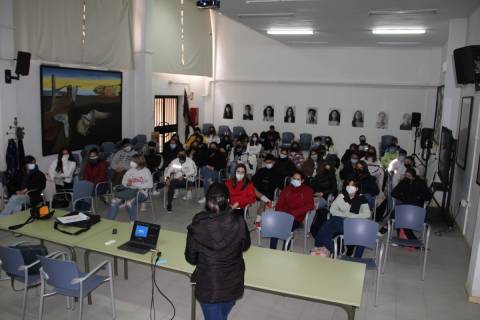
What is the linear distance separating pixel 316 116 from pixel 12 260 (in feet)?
44.0

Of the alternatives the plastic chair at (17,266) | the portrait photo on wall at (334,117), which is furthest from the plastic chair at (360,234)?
the portrait photo on wall at (334,117)

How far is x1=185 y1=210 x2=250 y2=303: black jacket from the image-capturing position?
3.15m

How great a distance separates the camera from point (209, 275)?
3.20m

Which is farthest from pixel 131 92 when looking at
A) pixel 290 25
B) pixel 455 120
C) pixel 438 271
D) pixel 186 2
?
pixel 438 271

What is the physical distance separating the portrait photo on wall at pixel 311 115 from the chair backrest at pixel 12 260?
43.7 feet

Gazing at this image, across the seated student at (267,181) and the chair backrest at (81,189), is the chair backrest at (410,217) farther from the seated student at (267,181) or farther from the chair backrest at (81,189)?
the chair backrest at (81,189)

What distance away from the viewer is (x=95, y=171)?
27.5 ft

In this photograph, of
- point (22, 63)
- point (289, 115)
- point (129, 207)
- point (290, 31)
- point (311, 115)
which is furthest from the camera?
point (289, 115)

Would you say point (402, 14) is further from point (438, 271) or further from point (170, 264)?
point (170, 264)

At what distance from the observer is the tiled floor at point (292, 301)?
4.75 m

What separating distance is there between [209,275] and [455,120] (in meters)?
8.23

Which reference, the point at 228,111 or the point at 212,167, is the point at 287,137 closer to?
the point at 228,111

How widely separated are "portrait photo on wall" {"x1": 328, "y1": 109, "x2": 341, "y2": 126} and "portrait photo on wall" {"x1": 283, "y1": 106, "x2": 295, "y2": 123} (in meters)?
1.48

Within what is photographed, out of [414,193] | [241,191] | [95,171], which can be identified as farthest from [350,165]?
[95,171]
